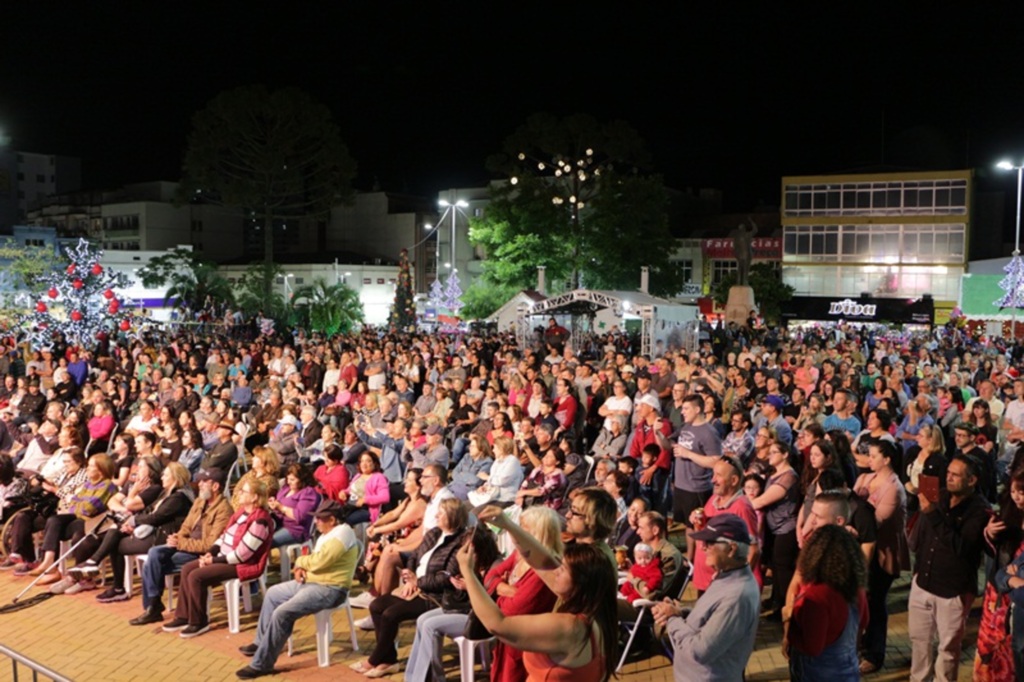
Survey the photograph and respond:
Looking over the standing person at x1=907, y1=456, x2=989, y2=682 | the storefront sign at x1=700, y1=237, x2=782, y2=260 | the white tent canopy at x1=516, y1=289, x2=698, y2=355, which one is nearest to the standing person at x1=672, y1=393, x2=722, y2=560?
the standing person at x1=907, y1=456, x2=989, y2=682

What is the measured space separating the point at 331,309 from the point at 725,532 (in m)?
31.9

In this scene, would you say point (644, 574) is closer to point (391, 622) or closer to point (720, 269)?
point (391, 622)

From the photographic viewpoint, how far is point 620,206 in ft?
117

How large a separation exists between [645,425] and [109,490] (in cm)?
528

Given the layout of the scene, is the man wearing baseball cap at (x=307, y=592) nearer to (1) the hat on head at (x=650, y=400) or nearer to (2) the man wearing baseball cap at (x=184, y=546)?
(2) the man wearing baseball cap at (x=184, y=546)

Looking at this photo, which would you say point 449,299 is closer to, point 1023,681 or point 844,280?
point 844,280

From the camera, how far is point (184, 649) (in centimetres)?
644

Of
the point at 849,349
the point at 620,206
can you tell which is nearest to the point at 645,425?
the point at 849,349

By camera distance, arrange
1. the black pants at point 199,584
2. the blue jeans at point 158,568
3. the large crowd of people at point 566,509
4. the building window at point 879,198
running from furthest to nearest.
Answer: the building window at point 879,198 < the blue jeans at point 158,568 < the black pants at point 199,584 < the large crowd of people at point 566,509

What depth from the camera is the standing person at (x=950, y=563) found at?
5059 mm

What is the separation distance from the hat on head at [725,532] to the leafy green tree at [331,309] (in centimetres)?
3067

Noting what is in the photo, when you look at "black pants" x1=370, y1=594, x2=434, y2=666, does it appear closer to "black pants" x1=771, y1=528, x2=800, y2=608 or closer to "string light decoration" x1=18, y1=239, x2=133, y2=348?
"black pants" x1=771, y1=528, x2=800, y2=608

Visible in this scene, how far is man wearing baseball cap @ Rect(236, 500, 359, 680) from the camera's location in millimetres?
5961

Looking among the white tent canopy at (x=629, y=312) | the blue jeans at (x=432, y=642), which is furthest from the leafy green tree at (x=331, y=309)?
the blue jeans at (x=432, y=642)
